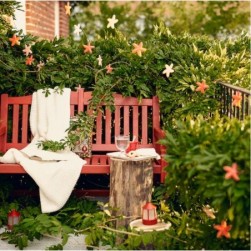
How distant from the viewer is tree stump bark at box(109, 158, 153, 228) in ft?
15.5

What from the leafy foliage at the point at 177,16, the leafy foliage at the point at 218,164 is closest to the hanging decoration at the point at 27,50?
the leafy foliage at the point at 218,164

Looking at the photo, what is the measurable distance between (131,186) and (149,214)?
34 cm

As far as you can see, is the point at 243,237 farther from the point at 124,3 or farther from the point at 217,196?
the point at 124,3

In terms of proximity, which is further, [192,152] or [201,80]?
[201,80]

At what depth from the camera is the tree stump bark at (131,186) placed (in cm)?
473

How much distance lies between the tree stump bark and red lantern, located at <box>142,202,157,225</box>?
0.84ft

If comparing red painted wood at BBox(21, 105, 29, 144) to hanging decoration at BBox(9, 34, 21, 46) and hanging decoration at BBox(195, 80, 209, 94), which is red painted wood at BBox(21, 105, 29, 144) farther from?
hanging decoration at BBox(195, 80, 209, 94)

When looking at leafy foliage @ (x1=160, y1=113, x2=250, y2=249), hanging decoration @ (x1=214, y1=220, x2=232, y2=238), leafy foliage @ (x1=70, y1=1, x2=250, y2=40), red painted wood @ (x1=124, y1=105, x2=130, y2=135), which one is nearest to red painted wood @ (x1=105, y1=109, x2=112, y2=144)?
red painted wood @ (x1=124, y1=105, x2=130, y2=135)

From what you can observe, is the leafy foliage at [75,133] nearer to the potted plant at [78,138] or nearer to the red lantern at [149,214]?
the potted plant at [78,138]

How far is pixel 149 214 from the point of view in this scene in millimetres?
4473

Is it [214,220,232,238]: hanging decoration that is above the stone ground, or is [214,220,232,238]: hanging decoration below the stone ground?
above

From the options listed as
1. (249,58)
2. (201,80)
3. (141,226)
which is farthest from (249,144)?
(249,58)

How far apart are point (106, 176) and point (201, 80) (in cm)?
157

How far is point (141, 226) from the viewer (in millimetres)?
4488
